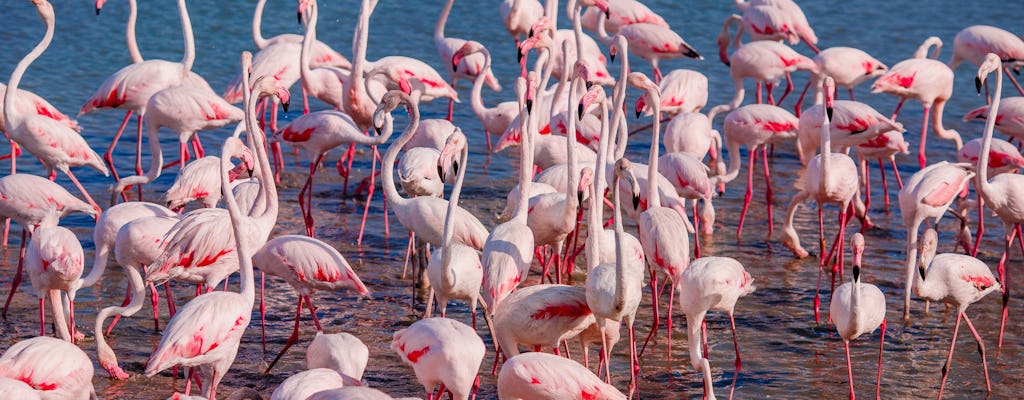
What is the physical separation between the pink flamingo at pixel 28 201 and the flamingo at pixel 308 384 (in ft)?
7.82

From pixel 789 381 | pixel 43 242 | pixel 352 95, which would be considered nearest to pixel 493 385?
pixel 789 381

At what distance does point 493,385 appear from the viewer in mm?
6188

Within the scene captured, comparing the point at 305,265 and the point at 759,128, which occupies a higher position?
the point at 305,265

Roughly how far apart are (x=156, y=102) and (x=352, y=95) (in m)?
1.26

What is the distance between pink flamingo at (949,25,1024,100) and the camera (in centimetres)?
1019

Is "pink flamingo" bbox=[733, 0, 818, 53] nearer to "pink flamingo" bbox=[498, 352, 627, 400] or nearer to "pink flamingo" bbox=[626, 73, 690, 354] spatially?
"pink flamingo" bbox=[626, 73, 690, 354]

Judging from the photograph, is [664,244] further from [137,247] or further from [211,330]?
[137,247]

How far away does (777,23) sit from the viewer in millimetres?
11094

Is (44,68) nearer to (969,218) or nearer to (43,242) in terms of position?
(43,242)

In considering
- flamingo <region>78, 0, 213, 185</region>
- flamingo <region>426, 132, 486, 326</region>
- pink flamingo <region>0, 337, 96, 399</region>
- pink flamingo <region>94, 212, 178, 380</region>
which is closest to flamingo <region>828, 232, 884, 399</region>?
flamingo <region>426, 132, 486, 326</region>

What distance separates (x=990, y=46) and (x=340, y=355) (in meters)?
6.86

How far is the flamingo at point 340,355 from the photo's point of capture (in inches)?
204

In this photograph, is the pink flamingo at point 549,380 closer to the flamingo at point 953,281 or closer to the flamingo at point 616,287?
the flamingo at point 616,287

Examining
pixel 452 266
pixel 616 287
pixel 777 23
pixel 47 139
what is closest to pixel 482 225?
pixel 452 266
